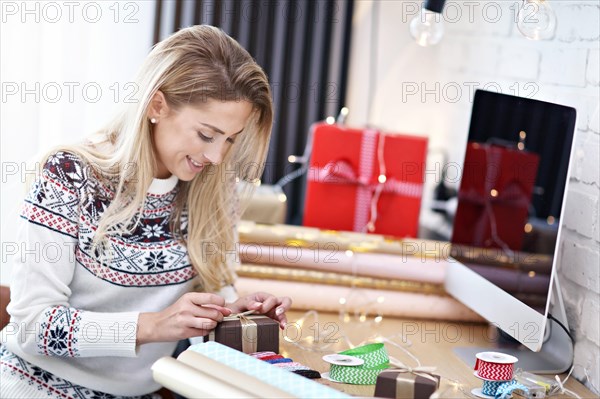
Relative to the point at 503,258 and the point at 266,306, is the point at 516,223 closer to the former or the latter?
the point at 503,258

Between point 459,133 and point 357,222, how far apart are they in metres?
0.64

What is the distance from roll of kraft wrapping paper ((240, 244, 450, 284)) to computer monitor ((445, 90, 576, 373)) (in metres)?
0.07

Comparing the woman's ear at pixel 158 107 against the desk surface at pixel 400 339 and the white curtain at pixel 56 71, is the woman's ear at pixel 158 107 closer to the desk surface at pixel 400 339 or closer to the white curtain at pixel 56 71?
the white curtain at pixel 56 71

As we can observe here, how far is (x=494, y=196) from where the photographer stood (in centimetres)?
168

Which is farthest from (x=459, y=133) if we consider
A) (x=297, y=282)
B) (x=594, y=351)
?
(x=594, y=351)

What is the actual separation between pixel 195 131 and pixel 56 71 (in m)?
0.70

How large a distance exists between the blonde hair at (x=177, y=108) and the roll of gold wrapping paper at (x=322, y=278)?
0.53ft

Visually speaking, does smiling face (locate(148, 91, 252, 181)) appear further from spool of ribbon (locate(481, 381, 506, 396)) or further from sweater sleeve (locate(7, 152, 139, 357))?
spool of ribbon (locate(481, 381, 506, 396))

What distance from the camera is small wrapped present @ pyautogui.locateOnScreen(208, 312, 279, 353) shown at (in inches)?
51.8

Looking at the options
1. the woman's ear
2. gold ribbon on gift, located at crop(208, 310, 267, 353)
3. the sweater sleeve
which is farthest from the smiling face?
gold ribbon on gift, located at crop(208, 310, 267, 353)

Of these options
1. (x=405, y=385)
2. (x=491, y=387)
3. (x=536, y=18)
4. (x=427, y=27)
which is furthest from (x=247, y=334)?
(x=427, y=27)

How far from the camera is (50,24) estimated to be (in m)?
1.93

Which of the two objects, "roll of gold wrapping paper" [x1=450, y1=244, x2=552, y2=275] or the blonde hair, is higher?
the blonde hair

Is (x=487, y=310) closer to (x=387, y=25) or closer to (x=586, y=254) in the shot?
(x=586, y=254)
